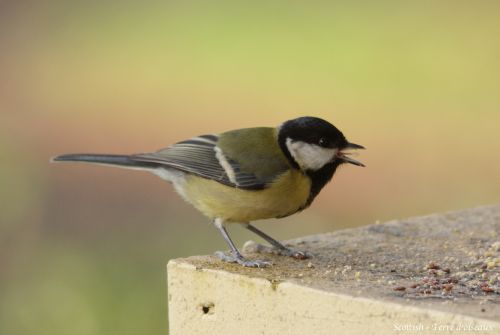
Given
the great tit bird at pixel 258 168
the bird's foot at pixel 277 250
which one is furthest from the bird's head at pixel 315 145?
the bird's foot at pixel 277 250

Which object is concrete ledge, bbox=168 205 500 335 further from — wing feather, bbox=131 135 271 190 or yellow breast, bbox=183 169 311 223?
wing feather, bbox=131 135 271 190

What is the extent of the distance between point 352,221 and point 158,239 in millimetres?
1698

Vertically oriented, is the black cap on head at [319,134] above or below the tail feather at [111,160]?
above

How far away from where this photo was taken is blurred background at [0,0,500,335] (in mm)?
5375

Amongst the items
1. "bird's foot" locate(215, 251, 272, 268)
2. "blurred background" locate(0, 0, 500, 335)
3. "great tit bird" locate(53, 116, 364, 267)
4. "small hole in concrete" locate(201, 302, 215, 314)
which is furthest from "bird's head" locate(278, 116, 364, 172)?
"blurred background" locate(0, 0, 500, 335)

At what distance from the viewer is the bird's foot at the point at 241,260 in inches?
124

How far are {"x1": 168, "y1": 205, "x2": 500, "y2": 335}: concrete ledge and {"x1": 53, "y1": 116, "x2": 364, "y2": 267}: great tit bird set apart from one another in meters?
0.20

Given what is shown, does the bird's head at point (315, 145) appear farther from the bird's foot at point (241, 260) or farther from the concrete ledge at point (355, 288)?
the bird's foot at point (241, 260)

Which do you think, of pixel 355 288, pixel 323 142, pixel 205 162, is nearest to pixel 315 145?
pixel 323 142

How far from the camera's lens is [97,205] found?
7.54 m

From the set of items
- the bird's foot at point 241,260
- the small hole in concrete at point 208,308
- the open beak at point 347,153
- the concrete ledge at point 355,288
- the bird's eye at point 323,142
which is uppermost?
the bird's eye at point 323,142

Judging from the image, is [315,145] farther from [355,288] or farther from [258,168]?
[355,288]

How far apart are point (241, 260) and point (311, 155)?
65cm

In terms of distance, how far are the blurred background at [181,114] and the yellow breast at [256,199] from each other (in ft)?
Answer: 4.37
